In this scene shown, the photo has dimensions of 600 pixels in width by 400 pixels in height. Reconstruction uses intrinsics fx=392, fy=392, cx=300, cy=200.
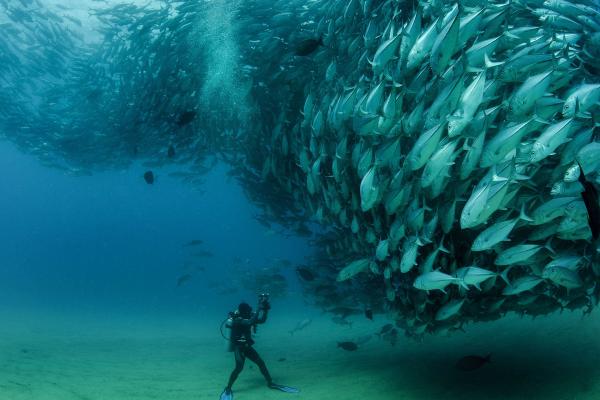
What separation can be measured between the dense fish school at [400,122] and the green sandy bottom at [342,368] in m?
0.95

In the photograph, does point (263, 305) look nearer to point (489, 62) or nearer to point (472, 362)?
point (472, 362)

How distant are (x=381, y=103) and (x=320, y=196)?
380 centimetres

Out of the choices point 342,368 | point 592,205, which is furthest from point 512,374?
point 592,205

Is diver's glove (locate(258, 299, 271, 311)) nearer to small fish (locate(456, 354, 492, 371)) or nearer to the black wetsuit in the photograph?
the black wetsuit

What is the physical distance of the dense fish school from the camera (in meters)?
3.69

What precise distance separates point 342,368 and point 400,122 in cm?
656

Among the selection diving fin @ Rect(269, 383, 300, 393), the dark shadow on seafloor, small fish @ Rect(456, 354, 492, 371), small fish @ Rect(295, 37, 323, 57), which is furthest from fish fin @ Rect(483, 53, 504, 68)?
diving fin @ Rect(269, 383, 300, 393)

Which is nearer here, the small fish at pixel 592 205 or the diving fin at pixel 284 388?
the small fish at pixel 592 205

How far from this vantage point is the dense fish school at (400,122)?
12.1 ft

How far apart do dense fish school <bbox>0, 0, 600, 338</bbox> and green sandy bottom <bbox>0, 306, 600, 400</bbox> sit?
0.95 meters

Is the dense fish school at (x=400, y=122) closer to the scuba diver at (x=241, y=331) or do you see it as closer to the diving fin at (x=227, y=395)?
the scuba diver at (x=241, y=331)

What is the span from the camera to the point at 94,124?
17.1m

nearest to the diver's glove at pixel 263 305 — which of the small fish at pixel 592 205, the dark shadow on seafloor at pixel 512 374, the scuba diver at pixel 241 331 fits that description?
the scuba diver at pixel 241 331

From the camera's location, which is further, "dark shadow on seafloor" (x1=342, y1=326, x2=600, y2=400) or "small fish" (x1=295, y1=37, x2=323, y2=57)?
"small fish" (x1=295, y1=37, x2=323, y2=57)
